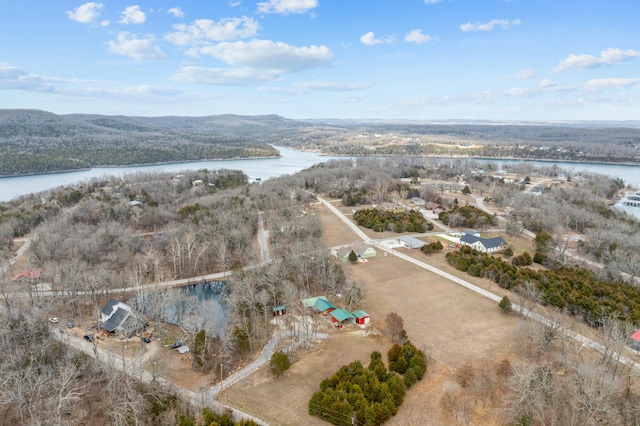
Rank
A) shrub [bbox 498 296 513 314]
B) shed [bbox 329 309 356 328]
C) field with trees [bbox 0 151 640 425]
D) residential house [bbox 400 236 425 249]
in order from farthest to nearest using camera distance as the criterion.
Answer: residential house [bbox 400 236 425 249] < shrub [bbox 498 296 513 314] < shed [bbox 329 309 356 328] < field with trees [bbox 0 151 640 425]

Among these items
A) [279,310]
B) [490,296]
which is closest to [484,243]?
[490,296]

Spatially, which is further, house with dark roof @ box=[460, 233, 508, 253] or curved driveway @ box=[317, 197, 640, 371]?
house with dark roof @ box=[460, 233, 508, 253]

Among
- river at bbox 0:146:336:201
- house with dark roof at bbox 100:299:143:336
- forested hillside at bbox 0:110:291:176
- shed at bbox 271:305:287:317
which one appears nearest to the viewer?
house with dark roof at bbox 100:299:143:336

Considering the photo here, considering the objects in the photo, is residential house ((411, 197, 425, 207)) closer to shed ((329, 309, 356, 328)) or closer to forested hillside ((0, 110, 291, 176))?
shed ((329, 309, 356, 328))

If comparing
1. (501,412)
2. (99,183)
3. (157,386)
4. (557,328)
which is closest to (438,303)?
(557,328)

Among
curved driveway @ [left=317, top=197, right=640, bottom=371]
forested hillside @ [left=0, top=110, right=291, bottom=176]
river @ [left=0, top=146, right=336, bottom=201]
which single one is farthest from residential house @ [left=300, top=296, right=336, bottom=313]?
forested hillside @ [left=0, top=110, right=291, bottom=176]

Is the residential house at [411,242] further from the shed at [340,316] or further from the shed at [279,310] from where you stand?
the shed at [279,310]

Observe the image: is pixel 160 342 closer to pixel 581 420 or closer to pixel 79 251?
pixel 79 251
